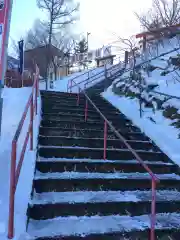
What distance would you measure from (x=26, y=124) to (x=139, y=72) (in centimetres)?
578

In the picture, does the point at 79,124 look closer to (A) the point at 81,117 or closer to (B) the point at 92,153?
(A) the point at 81,117

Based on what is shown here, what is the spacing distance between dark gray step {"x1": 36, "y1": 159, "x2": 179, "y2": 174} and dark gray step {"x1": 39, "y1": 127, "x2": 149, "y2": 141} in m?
1.29

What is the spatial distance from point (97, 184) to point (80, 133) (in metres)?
2.17

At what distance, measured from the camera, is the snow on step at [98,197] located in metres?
4.00

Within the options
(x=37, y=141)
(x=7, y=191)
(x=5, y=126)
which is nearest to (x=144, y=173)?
(x=37, y=141)

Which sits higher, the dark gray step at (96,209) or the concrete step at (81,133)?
the concrete step at (81,133)

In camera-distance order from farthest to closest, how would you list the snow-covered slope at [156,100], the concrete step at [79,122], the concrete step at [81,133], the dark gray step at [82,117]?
the dark gray step at [82,117]
the concrete step at [79,122]
the snow-covered slope at [156,100]
the concrete step at [81,133]

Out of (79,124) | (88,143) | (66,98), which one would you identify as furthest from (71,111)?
(88,143)

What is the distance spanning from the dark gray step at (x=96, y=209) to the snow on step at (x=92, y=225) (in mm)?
64

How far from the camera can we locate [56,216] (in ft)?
12.6

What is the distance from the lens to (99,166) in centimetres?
505

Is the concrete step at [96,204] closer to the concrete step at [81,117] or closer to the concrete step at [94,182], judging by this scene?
the concrete step at [94,182]

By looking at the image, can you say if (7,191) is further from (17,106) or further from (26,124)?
(17,106)

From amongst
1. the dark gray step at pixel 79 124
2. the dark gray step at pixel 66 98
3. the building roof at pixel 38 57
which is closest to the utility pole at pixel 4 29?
the dark gray step at pixel 79 124
